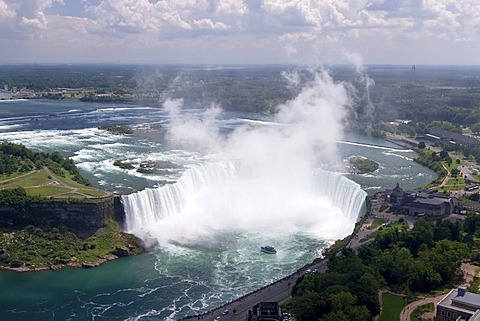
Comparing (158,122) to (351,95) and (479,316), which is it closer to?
(351,95)

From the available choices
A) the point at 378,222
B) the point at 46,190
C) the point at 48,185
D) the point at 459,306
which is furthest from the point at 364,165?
the point at 459,306

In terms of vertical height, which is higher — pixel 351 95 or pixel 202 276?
pixel 351 95

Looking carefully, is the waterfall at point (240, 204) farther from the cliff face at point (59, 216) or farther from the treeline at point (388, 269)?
the treeline at point (388, 269)

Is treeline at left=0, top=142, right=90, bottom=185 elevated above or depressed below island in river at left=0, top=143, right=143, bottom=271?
above

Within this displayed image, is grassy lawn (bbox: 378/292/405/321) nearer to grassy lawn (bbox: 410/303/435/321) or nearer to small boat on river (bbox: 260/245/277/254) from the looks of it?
grassy lawn (bbox: 410/303/435/321)

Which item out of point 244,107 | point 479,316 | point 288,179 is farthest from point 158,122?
point 479,316

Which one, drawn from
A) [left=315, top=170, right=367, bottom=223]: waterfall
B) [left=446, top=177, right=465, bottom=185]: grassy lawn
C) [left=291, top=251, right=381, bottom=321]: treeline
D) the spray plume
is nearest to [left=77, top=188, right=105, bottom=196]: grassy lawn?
the spray plume
